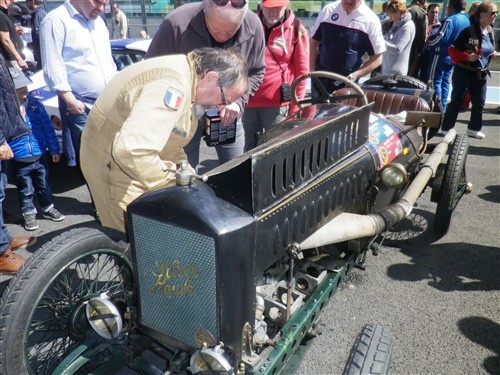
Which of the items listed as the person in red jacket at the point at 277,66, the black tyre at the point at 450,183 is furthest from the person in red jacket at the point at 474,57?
the person in red jacket at the point at 277,66

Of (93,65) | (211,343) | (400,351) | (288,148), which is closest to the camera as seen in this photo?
(211,343)

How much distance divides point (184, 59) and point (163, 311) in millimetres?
1143

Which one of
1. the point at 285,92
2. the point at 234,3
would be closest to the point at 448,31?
the point at 285,92

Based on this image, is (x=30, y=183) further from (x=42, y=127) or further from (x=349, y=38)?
(x=349, y=38)

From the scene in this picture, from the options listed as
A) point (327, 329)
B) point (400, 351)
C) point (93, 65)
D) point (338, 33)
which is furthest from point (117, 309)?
point (338, 33)

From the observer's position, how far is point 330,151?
6.91 ft

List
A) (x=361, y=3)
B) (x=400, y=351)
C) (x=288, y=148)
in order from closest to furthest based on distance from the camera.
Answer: (x=288, y=148) → (x=400, y=351) → (x=361, y=3)

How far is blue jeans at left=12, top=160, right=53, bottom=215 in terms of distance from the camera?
3721mm

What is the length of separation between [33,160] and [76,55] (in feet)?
3.22

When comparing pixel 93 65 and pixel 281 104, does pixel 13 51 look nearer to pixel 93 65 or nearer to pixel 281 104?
pixel 93 65

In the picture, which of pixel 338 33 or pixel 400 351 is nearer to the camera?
pixel 400 351

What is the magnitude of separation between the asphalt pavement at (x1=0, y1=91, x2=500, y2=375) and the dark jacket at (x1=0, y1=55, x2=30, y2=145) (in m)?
1.07

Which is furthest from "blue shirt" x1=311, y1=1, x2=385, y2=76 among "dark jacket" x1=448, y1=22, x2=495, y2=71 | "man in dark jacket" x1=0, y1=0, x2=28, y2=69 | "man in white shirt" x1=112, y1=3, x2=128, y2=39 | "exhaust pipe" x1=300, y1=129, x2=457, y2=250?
"man in white shirt" x1=112, y1=3, x2=128, y2=39

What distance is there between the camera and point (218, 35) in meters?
2.86
